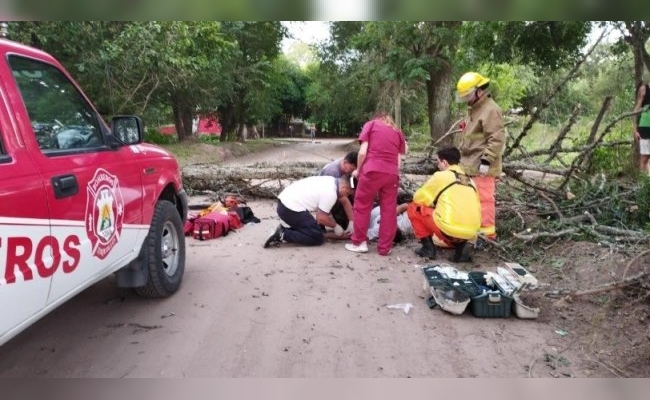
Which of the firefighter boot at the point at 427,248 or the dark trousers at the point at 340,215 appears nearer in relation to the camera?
the firefighter boot at the point at 427,248

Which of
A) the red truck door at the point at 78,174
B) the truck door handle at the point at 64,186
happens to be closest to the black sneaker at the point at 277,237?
the red truck door at the point at 78,174

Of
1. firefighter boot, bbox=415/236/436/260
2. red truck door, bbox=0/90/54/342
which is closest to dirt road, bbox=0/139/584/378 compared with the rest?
firefighter boot, bbox=415/236/436/260

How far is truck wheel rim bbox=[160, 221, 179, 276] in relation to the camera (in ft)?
13.4

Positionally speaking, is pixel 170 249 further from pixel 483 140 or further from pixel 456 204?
pixel 483 140

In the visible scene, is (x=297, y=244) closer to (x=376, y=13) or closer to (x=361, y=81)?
(x=376, y=13)

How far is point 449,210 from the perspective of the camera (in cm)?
487

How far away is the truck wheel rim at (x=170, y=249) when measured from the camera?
161 inches

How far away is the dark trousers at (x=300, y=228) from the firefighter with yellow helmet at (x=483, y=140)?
1921 millimetres

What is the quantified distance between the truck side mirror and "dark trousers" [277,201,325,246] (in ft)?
7.76

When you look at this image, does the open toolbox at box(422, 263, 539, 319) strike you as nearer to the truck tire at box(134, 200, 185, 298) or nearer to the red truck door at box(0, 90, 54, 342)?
the truck tire at box(134, 200, 185, 298)

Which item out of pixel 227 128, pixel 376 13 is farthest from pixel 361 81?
pixel 376 13

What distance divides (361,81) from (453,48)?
1158 centimetres

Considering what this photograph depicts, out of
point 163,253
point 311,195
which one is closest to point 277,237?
point 311,195

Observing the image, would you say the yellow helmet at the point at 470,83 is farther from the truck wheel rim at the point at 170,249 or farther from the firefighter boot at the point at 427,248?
the truck wheel rim at the point at 170,249
